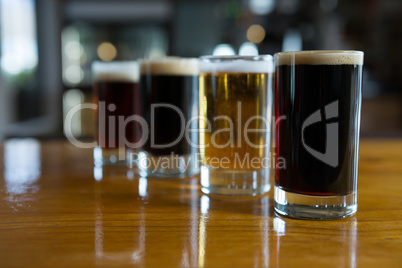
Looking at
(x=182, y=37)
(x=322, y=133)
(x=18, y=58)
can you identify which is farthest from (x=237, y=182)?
(x=182, y=37)

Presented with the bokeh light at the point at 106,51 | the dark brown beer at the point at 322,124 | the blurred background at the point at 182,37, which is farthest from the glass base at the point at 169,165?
the bokeh light at the point at 106,51

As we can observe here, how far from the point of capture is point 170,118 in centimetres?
94

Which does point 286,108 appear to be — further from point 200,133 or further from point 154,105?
point 154,105

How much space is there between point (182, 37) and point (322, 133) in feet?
14.5

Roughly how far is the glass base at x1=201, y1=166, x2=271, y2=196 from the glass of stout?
127 millimetres

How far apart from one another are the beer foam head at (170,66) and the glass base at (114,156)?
0.24 meters

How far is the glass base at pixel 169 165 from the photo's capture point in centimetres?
93

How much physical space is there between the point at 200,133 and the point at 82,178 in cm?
31

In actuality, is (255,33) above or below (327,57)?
above

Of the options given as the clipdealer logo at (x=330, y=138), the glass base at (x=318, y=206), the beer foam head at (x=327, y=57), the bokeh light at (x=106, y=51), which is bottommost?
the glass base at (x=318, y=206)

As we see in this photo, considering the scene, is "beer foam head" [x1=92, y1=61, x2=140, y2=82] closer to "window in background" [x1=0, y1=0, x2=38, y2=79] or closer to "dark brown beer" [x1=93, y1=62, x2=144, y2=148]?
"dark brown beer" [x1=93, y1=62, x2=144, y2=148]

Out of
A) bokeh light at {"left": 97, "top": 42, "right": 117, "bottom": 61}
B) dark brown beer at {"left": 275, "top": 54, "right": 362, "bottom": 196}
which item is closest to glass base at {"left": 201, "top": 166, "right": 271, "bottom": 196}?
dark brown beer at {"left": 275, "top": 54, "right": 362, "bottom": 196}

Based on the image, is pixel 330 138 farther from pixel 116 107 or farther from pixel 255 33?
pixel 255 33

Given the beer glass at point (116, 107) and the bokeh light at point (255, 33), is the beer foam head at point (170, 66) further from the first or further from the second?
the bokeh light at point (255, 33)
